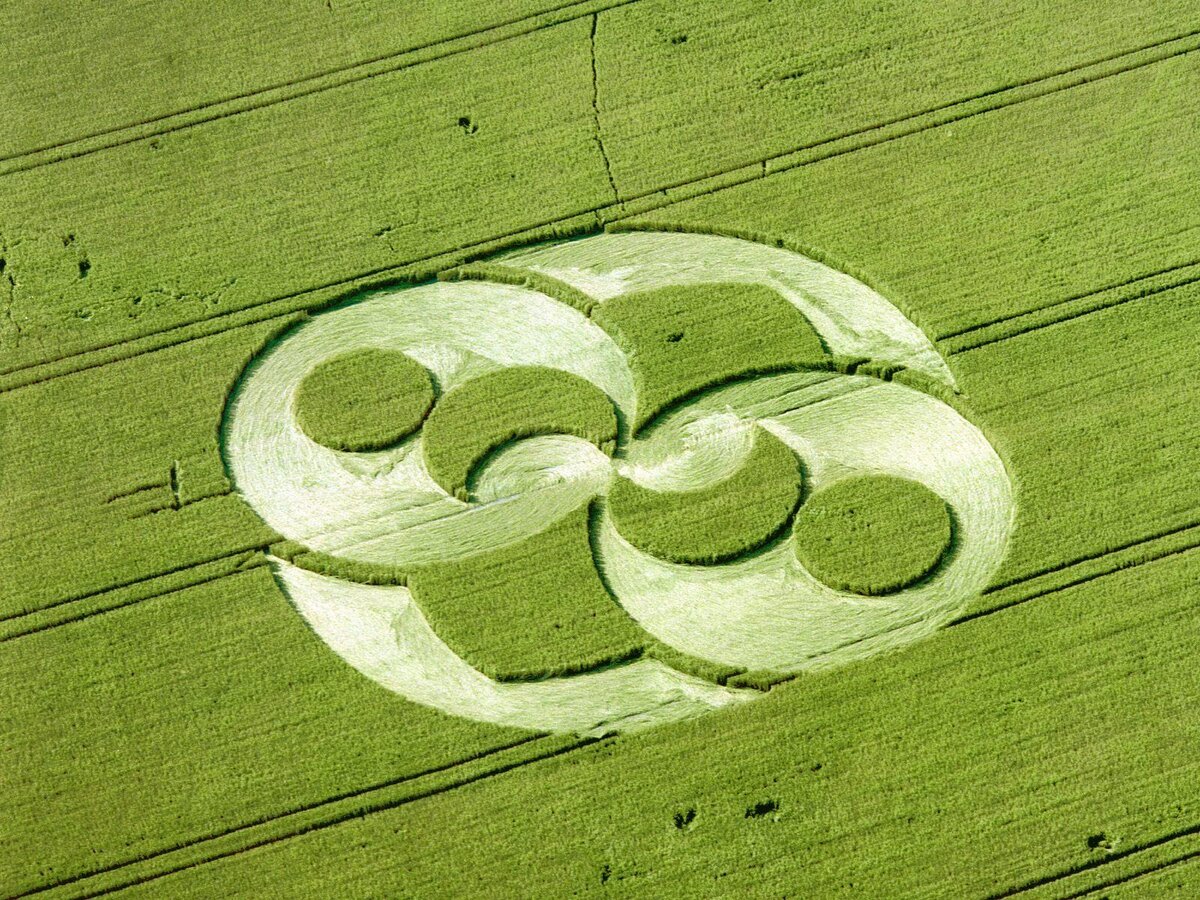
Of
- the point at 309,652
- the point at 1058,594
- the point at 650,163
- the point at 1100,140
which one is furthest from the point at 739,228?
the point at 309,652

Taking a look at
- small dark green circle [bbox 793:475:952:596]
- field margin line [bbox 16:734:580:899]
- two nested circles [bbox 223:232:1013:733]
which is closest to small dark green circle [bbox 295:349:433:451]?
two nested circles [bbox 223:232:1013:733]

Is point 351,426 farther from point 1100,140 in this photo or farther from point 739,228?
point 1100,140

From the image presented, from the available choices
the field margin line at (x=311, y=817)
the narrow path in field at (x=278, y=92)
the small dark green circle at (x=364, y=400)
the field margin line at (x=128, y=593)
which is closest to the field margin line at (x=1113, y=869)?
the field margin line at (x=311, y=817)

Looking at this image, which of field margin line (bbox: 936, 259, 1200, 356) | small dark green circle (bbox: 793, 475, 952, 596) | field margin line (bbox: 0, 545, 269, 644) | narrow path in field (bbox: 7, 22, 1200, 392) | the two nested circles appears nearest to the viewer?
the two nested circles

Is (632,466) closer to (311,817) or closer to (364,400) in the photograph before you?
(364,400)

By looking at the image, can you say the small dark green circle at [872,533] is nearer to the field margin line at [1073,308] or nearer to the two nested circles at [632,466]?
the two nested circles at [632,466]

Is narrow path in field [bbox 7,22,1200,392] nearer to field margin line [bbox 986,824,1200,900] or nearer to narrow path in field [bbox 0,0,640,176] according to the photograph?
narrow path in field [bbox 0,0,640,176]
